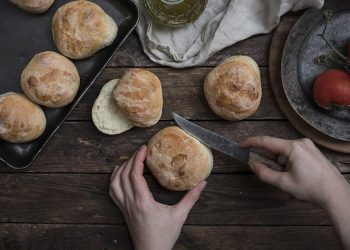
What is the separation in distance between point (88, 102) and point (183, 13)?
0.44 m

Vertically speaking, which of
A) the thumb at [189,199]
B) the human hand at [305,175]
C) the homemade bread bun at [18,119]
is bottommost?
the thumb at [189,199]

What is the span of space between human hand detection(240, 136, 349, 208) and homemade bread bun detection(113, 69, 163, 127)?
39 cm

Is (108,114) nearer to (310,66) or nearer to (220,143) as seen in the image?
(220,143)

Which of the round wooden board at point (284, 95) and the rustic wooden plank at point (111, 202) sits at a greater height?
the round wooden board at point (284, 95)

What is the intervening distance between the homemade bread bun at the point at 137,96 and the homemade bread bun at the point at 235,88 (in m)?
0.18

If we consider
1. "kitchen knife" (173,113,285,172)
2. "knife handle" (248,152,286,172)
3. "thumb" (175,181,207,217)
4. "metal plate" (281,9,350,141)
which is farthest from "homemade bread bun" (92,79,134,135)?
"metal plate" (281,9,350,141)

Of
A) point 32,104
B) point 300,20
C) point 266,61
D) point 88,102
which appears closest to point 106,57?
point 88,102

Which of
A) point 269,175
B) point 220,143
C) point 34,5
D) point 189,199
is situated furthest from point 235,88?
point 34,5

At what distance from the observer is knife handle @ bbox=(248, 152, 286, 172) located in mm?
1305

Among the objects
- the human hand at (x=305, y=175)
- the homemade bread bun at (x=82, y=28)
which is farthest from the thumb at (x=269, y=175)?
the homemade bread bun at (x=82, y=28)

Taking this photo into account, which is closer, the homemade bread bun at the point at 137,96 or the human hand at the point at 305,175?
the human hand at the point at 305,175

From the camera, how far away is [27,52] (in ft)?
4.78

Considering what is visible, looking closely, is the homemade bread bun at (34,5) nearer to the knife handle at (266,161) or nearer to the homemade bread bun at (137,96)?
the homemade bread bun at (137,96)

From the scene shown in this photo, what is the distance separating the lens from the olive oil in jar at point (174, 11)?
4.53ft
